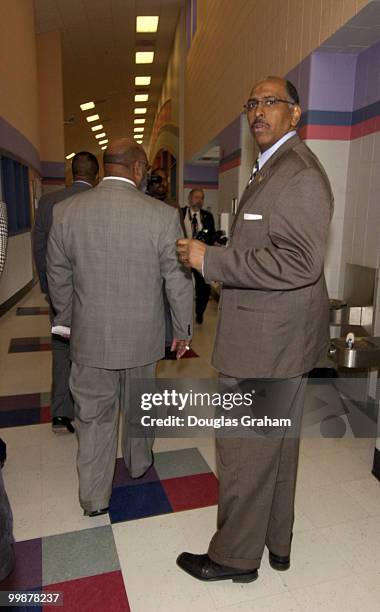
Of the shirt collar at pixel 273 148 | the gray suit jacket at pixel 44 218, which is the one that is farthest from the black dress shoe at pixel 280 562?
the gray suit jacket at pixel 44 218

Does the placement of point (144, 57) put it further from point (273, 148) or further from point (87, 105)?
point (273, 148)

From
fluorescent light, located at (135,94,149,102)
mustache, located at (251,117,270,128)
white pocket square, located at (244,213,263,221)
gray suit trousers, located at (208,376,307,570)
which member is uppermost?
fluorescent light, located at (135,94,149,102)

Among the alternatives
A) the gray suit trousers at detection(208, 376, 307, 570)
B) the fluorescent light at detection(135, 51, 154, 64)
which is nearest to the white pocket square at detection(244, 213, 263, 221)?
the gray suit trousers at detection(208, 376, 307, 570)

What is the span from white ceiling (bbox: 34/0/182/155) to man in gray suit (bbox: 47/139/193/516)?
9.48 m

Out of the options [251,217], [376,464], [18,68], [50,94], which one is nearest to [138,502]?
[376,464]

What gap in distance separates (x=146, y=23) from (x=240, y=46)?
692 centimetres

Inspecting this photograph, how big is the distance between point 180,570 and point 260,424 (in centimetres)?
70

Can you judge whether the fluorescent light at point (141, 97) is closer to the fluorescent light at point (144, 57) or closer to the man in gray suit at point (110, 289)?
the fluorescent light at point (144, 57)

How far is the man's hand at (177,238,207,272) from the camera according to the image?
1363 millimetres

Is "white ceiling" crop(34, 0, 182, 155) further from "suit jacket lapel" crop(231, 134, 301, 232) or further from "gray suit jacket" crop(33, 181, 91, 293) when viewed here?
"suit jacket lapel" crop(231, 134, 301, 232)

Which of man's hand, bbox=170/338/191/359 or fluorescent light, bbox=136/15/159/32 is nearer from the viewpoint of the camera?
man's hand, bbox=170/338/191/359

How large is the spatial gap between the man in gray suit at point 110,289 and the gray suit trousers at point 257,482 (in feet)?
1.83

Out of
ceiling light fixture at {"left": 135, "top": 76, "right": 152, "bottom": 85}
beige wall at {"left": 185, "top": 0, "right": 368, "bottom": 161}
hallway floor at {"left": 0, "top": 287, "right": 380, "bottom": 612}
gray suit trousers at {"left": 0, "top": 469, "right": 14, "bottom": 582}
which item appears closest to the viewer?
gray suit trousers at {"left": 0, "top": 469, "right": 14, "bottom": 582}

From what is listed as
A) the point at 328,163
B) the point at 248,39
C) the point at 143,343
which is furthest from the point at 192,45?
the point at 143,343
